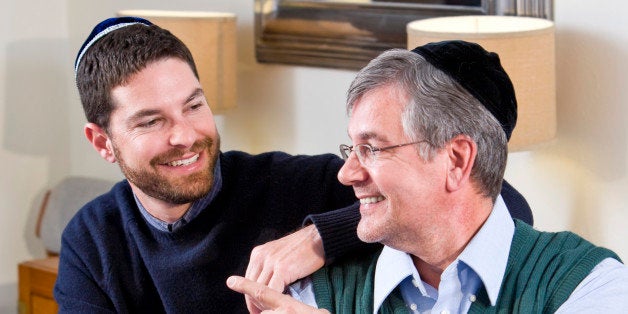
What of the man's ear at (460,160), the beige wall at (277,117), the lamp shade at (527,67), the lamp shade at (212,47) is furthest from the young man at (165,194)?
the lamp shade at (212,47)

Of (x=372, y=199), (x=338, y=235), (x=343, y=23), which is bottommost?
(x=338, y=235)

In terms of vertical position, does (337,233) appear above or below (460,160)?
below

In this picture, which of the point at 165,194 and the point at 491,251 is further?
the point at 165,194

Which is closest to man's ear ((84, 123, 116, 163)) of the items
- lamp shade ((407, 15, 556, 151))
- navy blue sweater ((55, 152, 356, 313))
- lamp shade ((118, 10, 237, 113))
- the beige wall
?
navy blue sweater ((55, 152, 356, 313))

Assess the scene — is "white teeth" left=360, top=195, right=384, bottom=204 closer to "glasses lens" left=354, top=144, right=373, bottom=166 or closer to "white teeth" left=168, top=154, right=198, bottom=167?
"glasses lens" left=354, top=144, right=373, bottom=166

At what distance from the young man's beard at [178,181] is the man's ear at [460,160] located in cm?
61

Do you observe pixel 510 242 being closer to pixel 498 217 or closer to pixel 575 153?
pixel 498 217

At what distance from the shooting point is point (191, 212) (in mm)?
2238

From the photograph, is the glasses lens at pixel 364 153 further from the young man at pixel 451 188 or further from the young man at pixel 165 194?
the young man at pixel 165 194

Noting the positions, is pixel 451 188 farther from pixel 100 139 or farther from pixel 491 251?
pixel 100 139

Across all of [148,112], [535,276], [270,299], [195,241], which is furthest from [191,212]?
[535,276]

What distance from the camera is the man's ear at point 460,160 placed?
5.62 feet

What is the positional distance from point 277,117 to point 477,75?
186cm

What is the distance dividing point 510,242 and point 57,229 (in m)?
2.50
